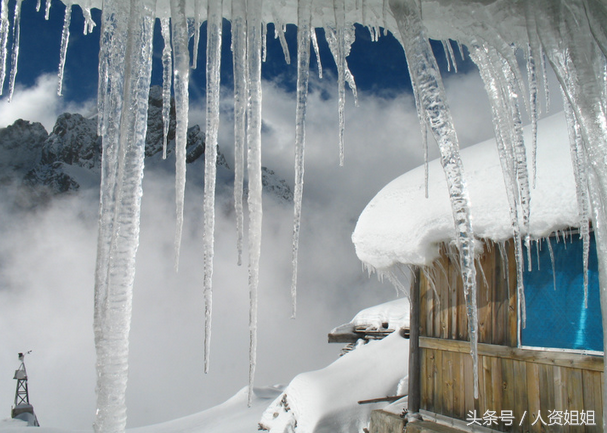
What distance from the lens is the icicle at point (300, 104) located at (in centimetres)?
166

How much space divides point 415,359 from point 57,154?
333 feet

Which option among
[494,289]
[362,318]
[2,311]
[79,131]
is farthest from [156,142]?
[494,289]

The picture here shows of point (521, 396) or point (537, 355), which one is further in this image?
point (521, 396)

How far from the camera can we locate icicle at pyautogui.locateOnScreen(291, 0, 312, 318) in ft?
5.46

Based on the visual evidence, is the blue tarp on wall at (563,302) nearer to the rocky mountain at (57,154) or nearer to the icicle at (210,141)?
the icicle at (210,141)

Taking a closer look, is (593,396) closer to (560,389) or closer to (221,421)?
(560,389)

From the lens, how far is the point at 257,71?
173cm

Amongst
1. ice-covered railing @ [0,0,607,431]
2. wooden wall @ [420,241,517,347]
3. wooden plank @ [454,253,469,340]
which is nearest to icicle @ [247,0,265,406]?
ice-covered railing @ [0,0,607,431]

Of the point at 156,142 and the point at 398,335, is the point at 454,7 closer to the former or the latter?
the point at 398,335

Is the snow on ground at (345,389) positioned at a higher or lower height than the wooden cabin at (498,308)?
lower

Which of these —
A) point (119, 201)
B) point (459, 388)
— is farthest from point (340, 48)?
point (459, 388)

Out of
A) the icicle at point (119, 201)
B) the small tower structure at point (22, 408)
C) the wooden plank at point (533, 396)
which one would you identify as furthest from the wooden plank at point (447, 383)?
the small tower structure at point (22, 408)

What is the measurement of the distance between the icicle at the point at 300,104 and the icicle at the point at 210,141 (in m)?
0.36

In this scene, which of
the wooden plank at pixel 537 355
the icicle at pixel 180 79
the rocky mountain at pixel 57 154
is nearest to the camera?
the icicle at pixel 180 79
